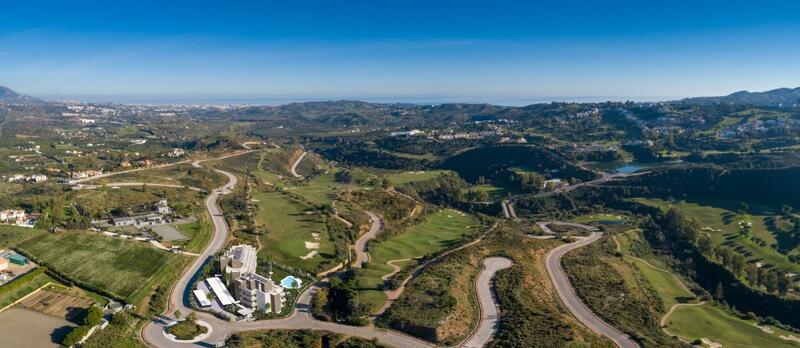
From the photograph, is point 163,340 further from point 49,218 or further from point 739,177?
point 739,177

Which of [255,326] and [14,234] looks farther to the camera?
[14,234]

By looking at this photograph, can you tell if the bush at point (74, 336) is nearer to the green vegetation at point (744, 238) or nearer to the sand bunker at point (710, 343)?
the sand bunker at point (710, 343)

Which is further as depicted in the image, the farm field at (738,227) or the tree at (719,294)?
the farm field at (738,227)

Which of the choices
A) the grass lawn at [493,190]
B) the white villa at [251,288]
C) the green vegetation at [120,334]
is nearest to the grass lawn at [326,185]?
the grass lawn at [493,190]

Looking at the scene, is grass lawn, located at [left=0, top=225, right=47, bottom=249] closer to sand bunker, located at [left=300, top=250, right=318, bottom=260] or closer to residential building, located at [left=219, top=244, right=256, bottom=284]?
residential building, located at [left=219, top=244, right=256, bottom=284]

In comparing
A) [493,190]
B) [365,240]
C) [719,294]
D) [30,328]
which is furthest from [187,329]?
[493,190]

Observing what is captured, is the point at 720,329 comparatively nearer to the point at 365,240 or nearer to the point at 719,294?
the point at 719,294

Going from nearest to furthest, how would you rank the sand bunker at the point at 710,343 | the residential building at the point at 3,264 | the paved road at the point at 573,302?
the paved road at the point at 573,302, the sand bunker at the point at 710,343, the residential building at the point at 3,264
